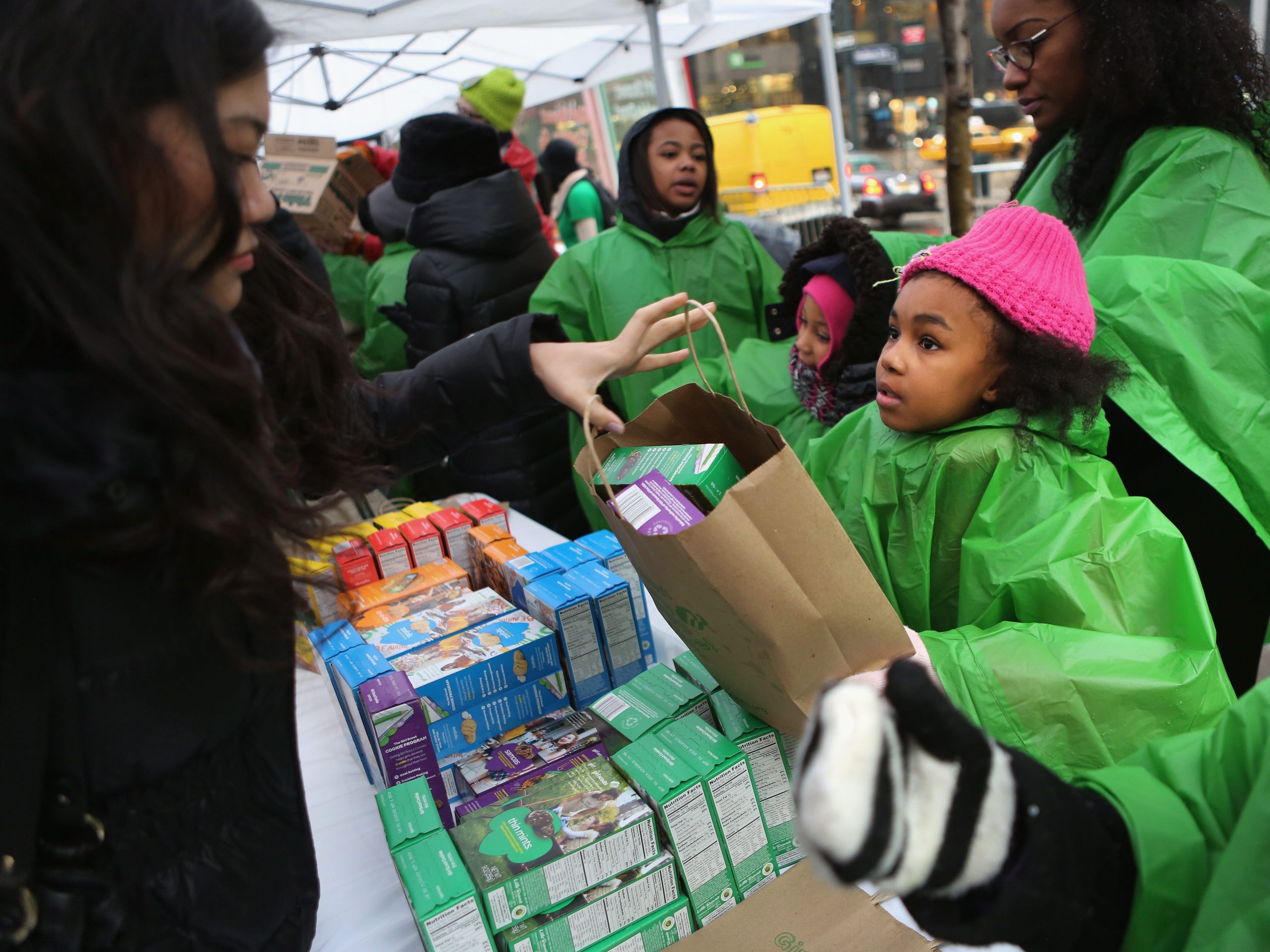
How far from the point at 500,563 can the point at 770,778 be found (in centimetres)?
80

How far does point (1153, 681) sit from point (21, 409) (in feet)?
4.67

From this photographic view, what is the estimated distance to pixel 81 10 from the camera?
0.65 metres

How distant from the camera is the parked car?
415 inches

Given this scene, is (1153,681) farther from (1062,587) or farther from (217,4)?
(217,4)

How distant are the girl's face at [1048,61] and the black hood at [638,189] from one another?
3.80ft

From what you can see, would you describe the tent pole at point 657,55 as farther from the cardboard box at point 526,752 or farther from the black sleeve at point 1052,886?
the black sleeve at point 1052,886

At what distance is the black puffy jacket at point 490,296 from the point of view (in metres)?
3.21

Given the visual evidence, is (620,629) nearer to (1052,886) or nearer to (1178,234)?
(1052,886)

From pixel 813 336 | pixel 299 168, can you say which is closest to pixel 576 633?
pixel 813 336

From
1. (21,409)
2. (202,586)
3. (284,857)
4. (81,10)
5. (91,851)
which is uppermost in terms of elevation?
(81,10)

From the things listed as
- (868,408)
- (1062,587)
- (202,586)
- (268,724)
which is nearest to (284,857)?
(268,724)

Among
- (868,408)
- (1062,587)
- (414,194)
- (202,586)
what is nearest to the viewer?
(202,586)

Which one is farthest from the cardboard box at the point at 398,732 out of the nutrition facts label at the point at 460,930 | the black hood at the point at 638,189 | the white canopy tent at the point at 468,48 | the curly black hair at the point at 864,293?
the white canopy tent at the point at 468,48

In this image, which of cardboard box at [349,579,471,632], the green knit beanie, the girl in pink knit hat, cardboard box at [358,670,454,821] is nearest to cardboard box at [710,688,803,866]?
the girl in pink knit hat
